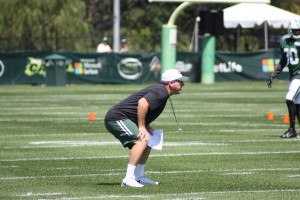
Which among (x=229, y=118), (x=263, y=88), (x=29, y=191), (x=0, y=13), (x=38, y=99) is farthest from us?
(x=0, y=13)

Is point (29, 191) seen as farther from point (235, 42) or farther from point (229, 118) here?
point (235, 42)

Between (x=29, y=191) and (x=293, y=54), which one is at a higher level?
(x=293, y=54)

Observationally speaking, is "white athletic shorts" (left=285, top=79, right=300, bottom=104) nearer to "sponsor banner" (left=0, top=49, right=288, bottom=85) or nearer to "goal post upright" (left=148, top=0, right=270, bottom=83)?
"goal post upright" (left=148, top=0, right=270, bottom=83)

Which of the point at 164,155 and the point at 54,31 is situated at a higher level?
the point at 54,31

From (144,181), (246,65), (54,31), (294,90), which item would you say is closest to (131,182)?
(144,181)

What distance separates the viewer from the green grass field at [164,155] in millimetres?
11391

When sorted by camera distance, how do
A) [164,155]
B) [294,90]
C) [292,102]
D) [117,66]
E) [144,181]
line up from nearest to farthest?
[144,181] < [164,155] < [294,90] < [292,102] < [117,66]

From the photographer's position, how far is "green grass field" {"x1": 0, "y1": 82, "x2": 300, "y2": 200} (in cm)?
1139

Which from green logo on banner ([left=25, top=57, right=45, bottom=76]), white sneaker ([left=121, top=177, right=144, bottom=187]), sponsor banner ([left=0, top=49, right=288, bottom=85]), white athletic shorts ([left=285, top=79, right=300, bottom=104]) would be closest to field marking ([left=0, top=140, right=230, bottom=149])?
white athletic shorts ([left=285, top=79, right=300, bottom=104])

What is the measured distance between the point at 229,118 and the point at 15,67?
16442 millimetres

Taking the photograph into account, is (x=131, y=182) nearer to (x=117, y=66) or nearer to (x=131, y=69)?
(x=117, y=66)

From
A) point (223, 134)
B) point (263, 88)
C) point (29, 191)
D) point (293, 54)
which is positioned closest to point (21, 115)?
point (223, 134)

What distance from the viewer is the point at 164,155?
1519 cm

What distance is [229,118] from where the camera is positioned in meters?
22.6
